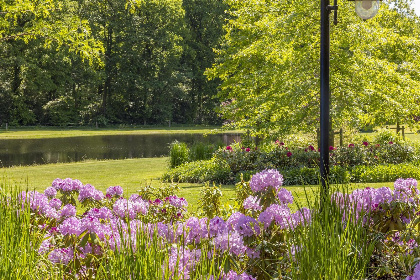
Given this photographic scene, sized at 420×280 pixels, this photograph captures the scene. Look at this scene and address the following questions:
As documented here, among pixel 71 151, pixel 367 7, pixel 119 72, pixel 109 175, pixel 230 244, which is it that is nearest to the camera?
pixel 230 244

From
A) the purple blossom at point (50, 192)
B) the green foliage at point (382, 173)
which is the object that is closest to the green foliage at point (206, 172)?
the green foliage at point (382, 173)

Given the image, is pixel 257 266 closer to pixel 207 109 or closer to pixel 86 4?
pixel 86 4

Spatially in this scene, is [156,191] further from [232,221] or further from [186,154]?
[186,154]

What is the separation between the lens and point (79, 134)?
4125 cm

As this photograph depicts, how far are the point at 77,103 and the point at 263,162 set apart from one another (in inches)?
1652

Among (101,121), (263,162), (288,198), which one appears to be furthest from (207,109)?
(288,198)

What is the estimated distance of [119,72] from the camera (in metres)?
54.5

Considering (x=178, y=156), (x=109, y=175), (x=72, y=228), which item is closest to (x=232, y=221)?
(x=72, y=228)

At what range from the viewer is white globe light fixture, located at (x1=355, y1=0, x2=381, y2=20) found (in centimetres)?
481

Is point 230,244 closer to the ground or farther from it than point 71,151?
farther from it

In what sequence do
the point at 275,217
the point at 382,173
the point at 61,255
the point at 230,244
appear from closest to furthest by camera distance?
1. the point at 230,244
2. the point at 61,255
3. the point at 275,217
4. the point at 382,173

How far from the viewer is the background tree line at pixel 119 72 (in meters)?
48.1

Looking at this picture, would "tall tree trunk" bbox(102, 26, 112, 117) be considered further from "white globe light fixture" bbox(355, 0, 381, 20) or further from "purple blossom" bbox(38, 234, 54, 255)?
"purple blossom" bbox(38, 234, 54, 255)

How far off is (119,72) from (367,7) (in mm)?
51379
